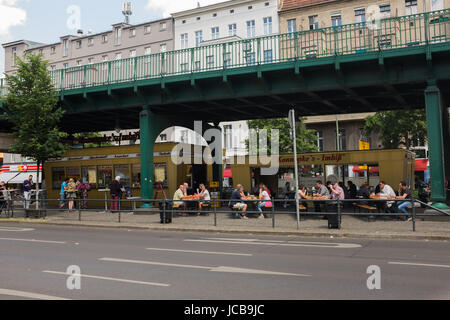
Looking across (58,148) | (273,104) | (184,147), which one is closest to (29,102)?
(58,148)

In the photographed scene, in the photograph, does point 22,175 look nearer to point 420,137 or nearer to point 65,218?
point 65,218

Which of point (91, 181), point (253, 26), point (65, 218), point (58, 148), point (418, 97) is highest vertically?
point (253, 26)

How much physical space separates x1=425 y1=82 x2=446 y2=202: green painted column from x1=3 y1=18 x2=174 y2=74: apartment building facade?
43.7 m

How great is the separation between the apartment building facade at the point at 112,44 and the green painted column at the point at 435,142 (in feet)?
143

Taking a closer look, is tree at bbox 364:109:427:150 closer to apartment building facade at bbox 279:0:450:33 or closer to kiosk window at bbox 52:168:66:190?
apartment building facade at bbox 279:0:450:33

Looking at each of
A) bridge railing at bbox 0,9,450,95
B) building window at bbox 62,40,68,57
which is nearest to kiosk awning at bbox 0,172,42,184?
building window at bbox 62,40,68,57

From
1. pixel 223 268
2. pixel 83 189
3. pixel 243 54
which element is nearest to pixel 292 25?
pixel 243 54

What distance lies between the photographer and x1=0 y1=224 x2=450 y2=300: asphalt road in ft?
18.5

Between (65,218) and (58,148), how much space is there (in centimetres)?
457

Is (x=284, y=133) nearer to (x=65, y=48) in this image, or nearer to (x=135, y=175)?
(x=135, y=175)

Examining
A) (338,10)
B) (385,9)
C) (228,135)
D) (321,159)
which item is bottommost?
(321,159)

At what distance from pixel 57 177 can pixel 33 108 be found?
8032 mm

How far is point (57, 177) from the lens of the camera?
27.6 meters

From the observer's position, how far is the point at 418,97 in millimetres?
20781
